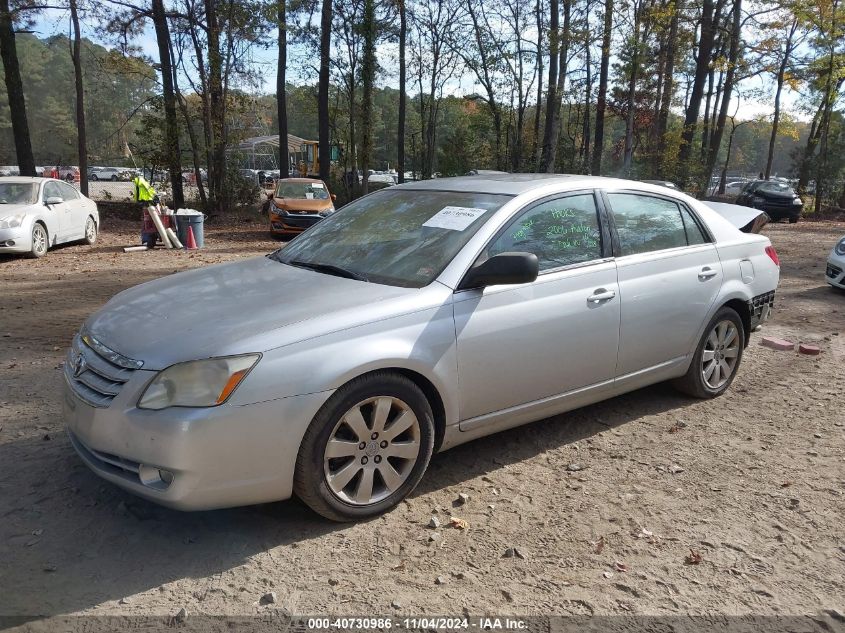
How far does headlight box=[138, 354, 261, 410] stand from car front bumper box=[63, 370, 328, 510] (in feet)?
0.14

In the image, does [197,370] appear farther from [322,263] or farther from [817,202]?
[817,202]

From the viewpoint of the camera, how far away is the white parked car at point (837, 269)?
9.33 m

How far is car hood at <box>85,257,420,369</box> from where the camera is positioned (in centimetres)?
283

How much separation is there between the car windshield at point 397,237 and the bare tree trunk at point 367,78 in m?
20.1

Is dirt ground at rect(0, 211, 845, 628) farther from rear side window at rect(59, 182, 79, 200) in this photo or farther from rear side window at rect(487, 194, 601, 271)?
rear side window at rect(59, 182, 79, 200)

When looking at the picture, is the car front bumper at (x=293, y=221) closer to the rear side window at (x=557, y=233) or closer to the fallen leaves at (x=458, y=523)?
the rear side window at (x=557, y=233)

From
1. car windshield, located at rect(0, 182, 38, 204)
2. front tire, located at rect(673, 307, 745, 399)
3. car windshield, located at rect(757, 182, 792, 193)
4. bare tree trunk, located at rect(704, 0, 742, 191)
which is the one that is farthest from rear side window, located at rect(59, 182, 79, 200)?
bare tree trunk, located at rect(704, 0, 742, 191)

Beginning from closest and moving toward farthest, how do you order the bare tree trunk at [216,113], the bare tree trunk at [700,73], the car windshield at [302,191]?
the car windshield at [302,191]
the bare tree trunk at [216,113]
the bare tree trunk at [700,73]

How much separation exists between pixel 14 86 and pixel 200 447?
2072cm

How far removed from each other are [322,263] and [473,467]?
4.94 feet

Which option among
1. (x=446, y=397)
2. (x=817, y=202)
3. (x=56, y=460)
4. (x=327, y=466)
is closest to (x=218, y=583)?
(x=327, y=466)

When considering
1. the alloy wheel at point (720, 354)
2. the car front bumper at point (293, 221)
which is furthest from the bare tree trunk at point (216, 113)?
the alloy wheel at point (720, 354)

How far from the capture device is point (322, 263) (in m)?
3.82

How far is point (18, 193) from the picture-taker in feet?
38.9
